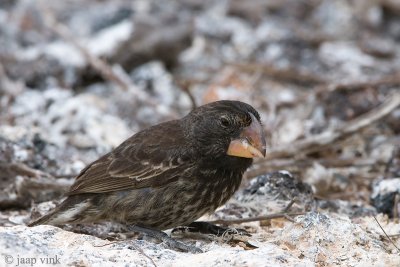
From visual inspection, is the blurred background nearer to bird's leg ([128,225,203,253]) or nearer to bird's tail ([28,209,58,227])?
bird's tail ([28,209,58,227])

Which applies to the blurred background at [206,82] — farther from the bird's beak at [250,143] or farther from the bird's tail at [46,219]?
the bird's beak at [250,143]

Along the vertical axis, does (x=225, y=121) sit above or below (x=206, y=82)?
below

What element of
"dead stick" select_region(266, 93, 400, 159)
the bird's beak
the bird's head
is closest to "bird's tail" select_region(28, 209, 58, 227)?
the bird's head

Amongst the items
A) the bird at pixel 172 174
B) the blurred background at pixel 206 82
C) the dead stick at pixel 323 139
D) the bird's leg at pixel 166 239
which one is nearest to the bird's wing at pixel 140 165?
the bird at pixel 172 174

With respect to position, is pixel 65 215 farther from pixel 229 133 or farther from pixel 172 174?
pixel 229 133

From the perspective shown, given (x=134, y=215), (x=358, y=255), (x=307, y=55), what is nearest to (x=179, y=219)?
(x=134, y=215)

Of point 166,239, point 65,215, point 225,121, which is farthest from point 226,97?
point 166,239
